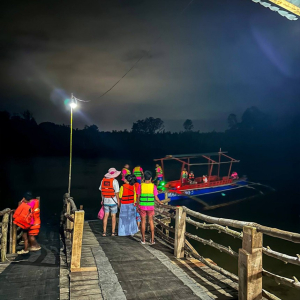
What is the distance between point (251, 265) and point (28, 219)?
5592mm

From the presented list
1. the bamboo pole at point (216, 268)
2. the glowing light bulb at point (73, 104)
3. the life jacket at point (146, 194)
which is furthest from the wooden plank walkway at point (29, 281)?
the glowing light bulb at point (73, 104)

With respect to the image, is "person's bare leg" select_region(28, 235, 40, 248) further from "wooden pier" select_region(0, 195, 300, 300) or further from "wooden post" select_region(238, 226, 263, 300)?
"wooden post" select_region(238, 226, 263, 300)

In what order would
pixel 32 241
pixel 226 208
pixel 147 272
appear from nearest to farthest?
pixel 147 272 < pixel 32 241 < pixel 226 208

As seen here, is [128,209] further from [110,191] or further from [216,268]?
[216,268]

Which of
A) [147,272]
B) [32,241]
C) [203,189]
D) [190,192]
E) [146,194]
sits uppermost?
[146,194]

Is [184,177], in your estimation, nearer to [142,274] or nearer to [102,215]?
[102,215]

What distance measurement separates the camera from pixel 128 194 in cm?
755

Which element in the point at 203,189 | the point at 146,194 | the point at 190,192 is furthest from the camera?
the point at 203,189

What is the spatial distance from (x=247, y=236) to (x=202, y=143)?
108 meters

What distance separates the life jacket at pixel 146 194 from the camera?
6867 mm

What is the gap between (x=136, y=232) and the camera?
8.02 meters

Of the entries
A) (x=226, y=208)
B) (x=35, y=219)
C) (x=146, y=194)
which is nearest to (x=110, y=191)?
(x=146, y=194)

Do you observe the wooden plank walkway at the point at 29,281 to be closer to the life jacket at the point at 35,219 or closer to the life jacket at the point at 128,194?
the life jacket at the point at 35,219

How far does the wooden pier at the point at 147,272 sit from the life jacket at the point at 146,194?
1081 mm
